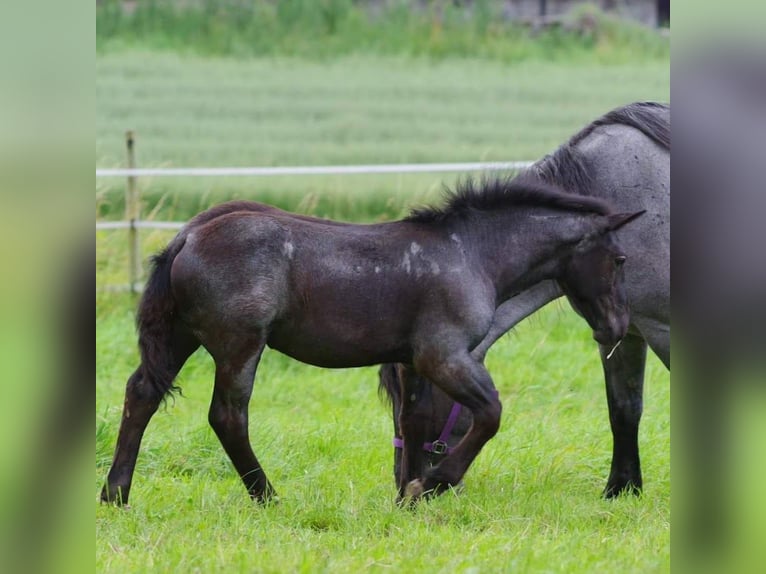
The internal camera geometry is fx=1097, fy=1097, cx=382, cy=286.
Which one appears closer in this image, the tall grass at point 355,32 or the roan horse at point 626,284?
the roan horse at point 626,284

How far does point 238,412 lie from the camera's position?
4465 mm

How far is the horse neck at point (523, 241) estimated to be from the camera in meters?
4.62

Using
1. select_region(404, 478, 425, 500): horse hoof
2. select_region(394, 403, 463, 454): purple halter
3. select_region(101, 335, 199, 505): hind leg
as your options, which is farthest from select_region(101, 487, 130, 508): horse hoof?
select_region(394, 403, 463, 454): purple halter

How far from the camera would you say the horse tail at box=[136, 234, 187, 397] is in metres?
4.48

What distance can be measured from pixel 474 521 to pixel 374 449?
1.41 metres

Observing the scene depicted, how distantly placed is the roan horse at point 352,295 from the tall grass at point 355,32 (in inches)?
602

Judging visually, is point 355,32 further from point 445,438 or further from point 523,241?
point 523,241

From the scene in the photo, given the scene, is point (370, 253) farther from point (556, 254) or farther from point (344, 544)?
point (344, 544)

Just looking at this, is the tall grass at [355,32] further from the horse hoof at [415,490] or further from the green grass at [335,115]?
the horse hoof at [415,490]

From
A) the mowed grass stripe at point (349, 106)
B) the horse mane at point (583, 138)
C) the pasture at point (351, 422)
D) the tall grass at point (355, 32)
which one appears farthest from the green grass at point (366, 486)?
the tall grass at point (355, 32)

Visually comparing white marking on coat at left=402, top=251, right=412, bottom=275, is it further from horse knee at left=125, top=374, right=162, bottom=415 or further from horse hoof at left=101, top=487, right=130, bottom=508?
horse hoof at left=101, top=487, right=130, bottom=508

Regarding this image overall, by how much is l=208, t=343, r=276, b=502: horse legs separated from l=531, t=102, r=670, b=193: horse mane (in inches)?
68.7

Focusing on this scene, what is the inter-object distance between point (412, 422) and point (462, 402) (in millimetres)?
510

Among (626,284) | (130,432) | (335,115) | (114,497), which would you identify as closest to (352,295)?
(130,432)
